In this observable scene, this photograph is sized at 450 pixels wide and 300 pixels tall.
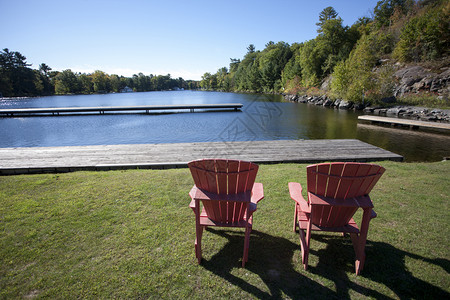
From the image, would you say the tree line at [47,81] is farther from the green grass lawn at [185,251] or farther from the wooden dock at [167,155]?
the green grass lawn at [185,251]

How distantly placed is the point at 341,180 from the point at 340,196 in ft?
0.78

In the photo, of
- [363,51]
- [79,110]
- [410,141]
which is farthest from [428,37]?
[79,110]

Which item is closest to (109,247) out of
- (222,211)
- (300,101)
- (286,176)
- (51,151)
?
(222,211)

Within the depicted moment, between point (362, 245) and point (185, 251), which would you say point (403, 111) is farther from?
point (185, 251)

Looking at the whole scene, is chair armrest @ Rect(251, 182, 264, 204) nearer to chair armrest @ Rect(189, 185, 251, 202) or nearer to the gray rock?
chair armrest @ Rect(189, 185, 251, 202)

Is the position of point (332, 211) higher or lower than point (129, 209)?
higher

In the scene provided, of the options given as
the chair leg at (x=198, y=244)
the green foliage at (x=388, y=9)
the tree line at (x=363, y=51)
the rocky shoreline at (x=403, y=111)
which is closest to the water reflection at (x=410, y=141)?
the rocky shoreline at (x=403, y=111)

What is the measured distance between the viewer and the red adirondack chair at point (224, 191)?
258 cm

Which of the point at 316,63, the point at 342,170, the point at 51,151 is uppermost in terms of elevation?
the point at 316,63

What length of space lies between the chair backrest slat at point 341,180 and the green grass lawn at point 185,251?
2.68 feet

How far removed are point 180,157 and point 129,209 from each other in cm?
363

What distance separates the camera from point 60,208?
4043 mm

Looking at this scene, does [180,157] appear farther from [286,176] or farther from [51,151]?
[51,151]

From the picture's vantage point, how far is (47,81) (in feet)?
296
